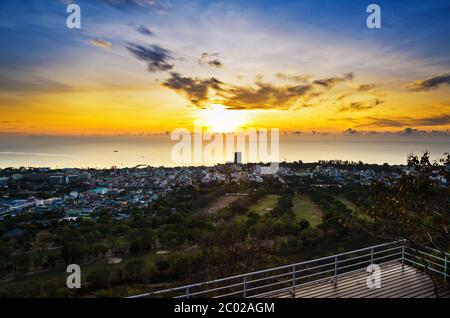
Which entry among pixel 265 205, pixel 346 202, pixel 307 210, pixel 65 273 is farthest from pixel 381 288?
pixel 265 205

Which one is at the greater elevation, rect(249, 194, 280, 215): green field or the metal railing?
the metal railing

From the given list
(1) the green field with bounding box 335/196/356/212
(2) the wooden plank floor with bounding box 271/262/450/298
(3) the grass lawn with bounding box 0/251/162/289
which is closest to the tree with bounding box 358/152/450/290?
(2) the wooden plank floor with bounding box 271/262/450/298

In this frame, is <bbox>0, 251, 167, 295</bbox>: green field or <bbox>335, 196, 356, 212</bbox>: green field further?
<bbox>335, 196, 356, 212</bbox>: green field

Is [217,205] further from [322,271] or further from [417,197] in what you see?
[417,197]

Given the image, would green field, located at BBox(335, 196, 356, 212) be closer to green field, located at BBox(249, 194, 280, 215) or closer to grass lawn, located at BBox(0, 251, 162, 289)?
green field, located at BBox(249, 194, 280, 215)

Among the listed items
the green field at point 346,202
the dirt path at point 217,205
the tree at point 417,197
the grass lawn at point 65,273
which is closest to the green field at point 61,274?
the grass lawn at point 65,273

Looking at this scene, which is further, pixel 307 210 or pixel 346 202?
pixel 346 202

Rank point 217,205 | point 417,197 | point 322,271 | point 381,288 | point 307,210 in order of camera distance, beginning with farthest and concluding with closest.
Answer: point 217,205
point 307,210
point 322,271
point 381,288
point 417,197
